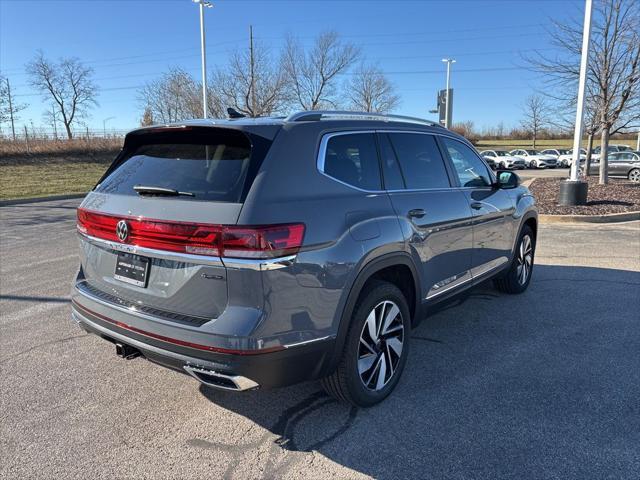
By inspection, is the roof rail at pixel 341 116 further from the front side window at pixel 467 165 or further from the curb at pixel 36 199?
the curb at pixel 36 199

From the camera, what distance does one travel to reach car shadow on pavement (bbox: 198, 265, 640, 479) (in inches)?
104

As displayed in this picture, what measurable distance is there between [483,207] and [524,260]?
164 centimetres

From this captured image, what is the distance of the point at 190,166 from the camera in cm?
282

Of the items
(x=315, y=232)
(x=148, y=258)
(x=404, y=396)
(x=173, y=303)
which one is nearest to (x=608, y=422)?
(x=404, y=396)

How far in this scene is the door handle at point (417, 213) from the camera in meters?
3.35

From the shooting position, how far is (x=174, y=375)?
12.0ft

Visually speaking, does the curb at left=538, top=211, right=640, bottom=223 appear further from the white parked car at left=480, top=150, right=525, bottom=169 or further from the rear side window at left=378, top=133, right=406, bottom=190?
the white parked car at left=480, top=150, right=525, bottom=169

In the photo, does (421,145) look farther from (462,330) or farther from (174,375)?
(174,375)

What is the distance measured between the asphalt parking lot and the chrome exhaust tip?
0.48 metres

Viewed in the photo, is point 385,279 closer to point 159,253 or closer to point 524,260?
point 159,253

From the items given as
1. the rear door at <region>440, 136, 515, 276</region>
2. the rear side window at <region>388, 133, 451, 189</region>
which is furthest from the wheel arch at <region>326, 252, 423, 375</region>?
the rear door at <region>440, 136, 515, 276</region>

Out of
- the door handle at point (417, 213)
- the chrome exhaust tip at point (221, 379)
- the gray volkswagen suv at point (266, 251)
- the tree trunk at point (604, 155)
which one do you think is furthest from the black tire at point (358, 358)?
the tree trunk at point (604, 155)

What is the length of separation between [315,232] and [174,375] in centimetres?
187

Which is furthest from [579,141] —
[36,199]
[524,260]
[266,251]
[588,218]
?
[36,199]
